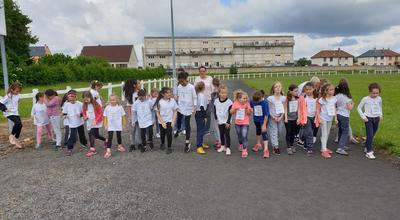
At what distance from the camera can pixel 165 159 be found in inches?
237

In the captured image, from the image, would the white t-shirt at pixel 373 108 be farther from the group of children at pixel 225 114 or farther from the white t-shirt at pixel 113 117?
the white t-shirt at pixel 113 117

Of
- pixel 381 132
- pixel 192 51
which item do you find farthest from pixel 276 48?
pixel 381 132

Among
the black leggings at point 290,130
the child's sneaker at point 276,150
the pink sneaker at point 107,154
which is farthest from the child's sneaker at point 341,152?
the pink sneaker at point 107,154

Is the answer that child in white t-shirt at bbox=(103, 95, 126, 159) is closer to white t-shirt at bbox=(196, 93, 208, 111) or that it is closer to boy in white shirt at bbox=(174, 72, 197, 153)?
boy in white shirt at bbox=(174, 72, 197, 153)

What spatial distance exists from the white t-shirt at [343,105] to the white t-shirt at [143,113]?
12.6 feet

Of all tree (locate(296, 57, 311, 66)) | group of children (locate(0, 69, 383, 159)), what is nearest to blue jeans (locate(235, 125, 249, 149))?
group of children (locate(0, 69, 383, 159))

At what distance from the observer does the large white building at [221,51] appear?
9031 centimetres

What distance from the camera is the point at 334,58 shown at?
117 m

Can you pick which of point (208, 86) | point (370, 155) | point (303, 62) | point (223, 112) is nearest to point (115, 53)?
point (303, 62)

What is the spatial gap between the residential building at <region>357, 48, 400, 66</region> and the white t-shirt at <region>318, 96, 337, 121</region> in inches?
4908

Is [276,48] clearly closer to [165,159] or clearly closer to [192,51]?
[192,51]

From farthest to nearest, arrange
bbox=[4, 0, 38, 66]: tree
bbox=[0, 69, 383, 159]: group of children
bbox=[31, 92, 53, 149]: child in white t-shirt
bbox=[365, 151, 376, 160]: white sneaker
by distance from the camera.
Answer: bbox=[4, 0, 38, 66]: tree
bbox=[31, 92, 53, 149]: child in white t-shirt
bbox=[0, 69, 383, 159]: group of children
bbox=[365, 151, 376, 160]: white sneaker

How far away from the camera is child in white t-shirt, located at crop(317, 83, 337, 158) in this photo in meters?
6.21

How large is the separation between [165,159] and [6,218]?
113 inches
